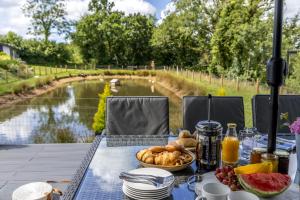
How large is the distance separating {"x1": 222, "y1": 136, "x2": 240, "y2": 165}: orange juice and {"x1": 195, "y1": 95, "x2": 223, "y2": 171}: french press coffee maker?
0.03m

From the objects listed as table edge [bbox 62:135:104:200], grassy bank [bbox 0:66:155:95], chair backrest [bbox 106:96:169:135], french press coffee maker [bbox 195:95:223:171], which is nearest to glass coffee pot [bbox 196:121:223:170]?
french press coffee maker [bbox 195:95:223:171]

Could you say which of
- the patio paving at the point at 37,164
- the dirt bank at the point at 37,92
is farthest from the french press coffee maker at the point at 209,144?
the dirt bank at the point at 37,92

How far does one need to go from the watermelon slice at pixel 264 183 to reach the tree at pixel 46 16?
51.4 feet

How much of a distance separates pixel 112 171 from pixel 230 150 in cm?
51

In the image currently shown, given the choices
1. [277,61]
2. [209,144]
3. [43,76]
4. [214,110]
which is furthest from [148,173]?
[43,76]

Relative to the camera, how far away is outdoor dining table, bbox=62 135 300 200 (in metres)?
1.05

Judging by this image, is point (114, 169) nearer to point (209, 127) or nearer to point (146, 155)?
point (146, 155)

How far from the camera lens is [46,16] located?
1550 cm

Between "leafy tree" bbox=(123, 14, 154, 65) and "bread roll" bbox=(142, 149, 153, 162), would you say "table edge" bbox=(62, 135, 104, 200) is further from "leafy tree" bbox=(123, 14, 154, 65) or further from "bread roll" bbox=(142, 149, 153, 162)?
"leafy tree" bbox=(123, 14, 154, 65)

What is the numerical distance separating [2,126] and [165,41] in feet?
36.0

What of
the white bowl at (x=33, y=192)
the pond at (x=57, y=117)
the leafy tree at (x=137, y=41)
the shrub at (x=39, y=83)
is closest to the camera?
the white bowl at (x=33, y=192)

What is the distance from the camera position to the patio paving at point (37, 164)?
239 cm

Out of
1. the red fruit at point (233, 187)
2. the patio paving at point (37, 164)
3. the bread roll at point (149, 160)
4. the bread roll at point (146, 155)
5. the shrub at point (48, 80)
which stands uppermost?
the bread roll at point (146, 155)

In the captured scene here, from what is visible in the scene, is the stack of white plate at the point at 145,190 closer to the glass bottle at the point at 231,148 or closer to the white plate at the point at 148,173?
the white plate at the point at 148,173
